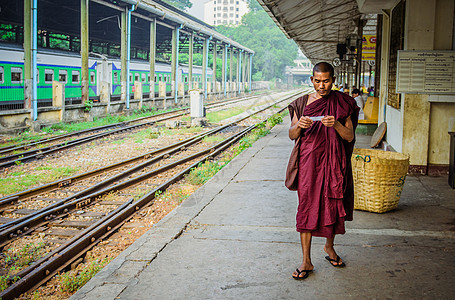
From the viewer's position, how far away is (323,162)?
373 centimetres

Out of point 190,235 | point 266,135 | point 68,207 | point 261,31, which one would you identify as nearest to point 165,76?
point 266,135

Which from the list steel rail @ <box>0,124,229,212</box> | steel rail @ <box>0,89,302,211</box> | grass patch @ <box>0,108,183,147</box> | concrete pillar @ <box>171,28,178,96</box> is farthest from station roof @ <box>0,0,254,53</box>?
steel rail @ <box>0,89,302,211</box>

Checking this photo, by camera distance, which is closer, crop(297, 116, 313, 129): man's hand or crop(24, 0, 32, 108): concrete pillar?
crop(297, 116, 313, 129): man's hand

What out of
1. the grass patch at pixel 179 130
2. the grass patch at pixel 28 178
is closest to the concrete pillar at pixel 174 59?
the grass patch at pixel 179 130

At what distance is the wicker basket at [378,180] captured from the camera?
5363 mm

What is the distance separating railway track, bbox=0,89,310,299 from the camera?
4.68 m

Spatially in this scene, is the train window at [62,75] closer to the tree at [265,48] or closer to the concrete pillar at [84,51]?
the concrete pillar at [84,51]

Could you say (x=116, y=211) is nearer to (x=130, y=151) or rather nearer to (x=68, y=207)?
(x=68, y=207)

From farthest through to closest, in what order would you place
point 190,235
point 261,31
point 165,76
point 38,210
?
point 261,31, point 165,76, point 38,210, point 190,235

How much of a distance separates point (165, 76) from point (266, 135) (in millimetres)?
19072

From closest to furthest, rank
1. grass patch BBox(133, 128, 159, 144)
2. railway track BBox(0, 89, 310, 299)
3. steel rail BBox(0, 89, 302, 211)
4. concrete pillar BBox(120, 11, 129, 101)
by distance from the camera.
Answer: railway track BBox(0, 89, 310, 299) → steel rail BBox(0, 89, 302, 211) → grass patch BBox(133, 128, 159, 144) → concrete pillar BBox(120, 11, 129, 101)

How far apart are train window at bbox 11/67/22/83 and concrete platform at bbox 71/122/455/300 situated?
14.4m

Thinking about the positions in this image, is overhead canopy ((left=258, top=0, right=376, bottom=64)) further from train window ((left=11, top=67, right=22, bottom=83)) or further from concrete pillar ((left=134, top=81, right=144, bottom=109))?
train window ((left=11, top=67, right=22, bottom=83))

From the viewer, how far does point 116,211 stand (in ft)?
21.7
